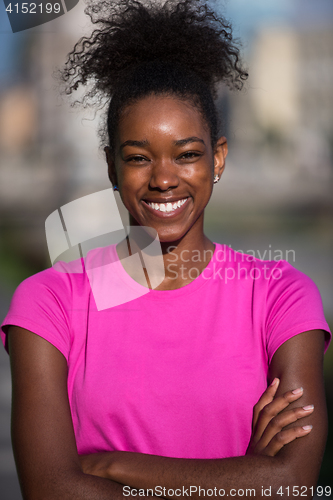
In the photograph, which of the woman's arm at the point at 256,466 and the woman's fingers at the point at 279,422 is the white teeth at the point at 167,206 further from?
the woman's fingers at the point at 279,422

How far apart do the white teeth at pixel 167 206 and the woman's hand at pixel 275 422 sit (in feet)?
2.17

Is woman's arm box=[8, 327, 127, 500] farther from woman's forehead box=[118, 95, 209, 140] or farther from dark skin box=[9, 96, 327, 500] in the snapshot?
woman's forehead box=[118, 95, 209, 140]

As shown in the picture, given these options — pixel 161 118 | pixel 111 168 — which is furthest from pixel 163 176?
pixel 111 168

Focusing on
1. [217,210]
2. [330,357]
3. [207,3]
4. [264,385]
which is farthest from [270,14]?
[264,385]

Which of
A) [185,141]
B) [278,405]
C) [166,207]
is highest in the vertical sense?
[185,141]

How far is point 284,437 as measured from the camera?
1681mm

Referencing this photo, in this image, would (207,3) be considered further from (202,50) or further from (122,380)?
(122,380)

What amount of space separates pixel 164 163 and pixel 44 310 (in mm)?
621

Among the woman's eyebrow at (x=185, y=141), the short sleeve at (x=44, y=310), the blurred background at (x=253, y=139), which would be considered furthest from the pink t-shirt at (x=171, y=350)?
the blurred background at (x=253, y=139)

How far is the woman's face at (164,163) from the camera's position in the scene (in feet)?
6.13

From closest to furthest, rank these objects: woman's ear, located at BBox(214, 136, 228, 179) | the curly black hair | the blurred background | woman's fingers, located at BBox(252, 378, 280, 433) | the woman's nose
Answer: woman's fingers, located at BBox(252, 378, 280, 433) → the woman's nose → the curly black hair → woman's ear, located at BBox(214, 136, 228, 179) → the blurred background

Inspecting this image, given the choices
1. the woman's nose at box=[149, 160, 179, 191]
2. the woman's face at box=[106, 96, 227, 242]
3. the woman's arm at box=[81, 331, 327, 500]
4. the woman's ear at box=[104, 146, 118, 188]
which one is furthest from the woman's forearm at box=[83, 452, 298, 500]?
the woman's ear at box=[104, 146, 118, 188]

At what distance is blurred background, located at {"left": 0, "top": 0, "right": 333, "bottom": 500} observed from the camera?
11.9 m

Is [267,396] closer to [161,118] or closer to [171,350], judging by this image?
[171,350]
